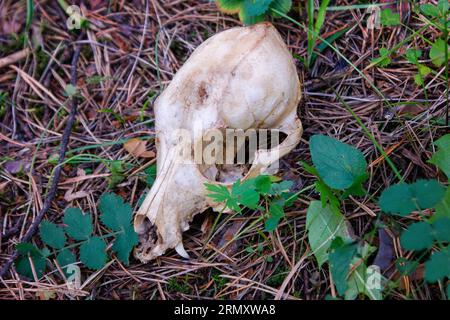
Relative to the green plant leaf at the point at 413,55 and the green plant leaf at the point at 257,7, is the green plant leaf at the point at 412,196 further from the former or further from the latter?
the green plant leaf at the point at 257,7

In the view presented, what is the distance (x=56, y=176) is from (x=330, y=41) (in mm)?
1703

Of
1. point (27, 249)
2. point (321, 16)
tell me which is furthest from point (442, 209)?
point (27, 249)

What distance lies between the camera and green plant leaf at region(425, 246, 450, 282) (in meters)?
1.82

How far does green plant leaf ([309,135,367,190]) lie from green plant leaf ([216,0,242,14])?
105 centimetres

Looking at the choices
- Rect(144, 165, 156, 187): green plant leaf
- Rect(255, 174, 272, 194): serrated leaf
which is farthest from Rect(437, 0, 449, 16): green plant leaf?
Rect(144, 165, 156, 187): green plant leaf

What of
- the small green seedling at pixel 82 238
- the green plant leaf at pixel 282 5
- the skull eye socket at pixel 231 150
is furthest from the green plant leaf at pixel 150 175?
the green plant leaf at pixel 282 5

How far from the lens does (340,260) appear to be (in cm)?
198

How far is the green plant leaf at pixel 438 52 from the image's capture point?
2501mm

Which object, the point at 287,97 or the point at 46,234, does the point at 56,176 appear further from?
the point at 287,97

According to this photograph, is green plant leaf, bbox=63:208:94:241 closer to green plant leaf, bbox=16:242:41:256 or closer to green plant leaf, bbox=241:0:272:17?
green plant leaf, bbox=16:242:41:256

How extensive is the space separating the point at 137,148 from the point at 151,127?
0.19 m

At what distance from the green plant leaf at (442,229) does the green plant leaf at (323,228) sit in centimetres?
40

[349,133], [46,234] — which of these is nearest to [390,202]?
[349,133]

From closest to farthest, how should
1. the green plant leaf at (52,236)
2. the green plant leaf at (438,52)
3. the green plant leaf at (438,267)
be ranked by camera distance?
the green plant leaf at (438,267) < the green plant leaf at (52,236) < the green plant leaf at (438,52)
